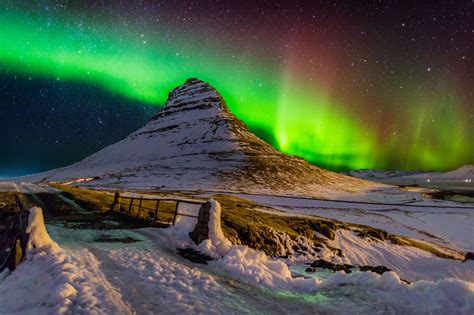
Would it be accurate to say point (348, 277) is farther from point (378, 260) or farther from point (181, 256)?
point (378, 260)

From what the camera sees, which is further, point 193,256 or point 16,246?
point 193,256

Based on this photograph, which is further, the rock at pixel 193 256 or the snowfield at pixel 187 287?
the rock at pixel 193 256

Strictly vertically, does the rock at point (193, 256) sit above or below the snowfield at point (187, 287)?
below

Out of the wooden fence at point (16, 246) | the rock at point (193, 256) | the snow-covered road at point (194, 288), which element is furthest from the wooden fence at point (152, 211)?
the wooden fence at point (16, 246)

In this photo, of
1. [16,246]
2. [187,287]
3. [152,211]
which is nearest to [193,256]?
[187,287]

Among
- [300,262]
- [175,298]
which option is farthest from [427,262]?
[175,298]

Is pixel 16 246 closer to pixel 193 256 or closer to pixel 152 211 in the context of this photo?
pixel 193 256

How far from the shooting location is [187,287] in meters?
9.91

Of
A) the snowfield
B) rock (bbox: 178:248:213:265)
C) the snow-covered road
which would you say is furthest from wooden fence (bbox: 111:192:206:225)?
the snow-covered road

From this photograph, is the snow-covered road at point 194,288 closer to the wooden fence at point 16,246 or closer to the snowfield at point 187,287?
the snowfield at point 187,287

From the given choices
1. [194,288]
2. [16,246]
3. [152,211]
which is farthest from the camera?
[152,211]

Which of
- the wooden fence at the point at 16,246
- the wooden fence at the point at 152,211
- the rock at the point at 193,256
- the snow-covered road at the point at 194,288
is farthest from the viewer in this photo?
the wooden fence at the point at 152,211

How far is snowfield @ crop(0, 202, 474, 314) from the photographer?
27.1 feet

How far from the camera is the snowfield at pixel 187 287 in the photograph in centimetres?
825
